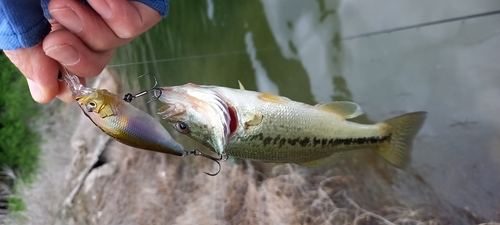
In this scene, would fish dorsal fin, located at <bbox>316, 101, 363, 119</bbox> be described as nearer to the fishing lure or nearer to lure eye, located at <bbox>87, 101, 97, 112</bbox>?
the fishing lure

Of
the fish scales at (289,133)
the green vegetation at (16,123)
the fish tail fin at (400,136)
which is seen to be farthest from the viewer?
the green vegetation at (16,123)

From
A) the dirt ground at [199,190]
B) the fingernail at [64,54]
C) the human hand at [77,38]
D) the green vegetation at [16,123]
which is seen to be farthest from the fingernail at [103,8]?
the green vegetation at [16,123]

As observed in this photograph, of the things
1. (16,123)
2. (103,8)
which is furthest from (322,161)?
(16,123)

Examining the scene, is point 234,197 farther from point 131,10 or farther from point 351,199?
point 131,10

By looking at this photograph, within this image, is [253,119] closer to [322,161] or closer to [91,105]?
[322,161]

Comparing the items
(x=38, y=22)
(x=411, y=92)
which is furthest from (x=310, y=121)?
(x=411, y=92)

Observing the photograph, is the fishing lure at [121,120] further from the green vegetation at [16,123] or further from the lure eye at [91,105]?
the green vegetation at [16,123]

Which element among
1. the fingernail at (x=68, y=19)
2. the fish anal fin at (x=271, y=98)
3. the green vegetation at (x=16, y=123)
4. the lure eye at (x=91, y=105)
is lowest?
the green vegetation at (x=16, y=123)
